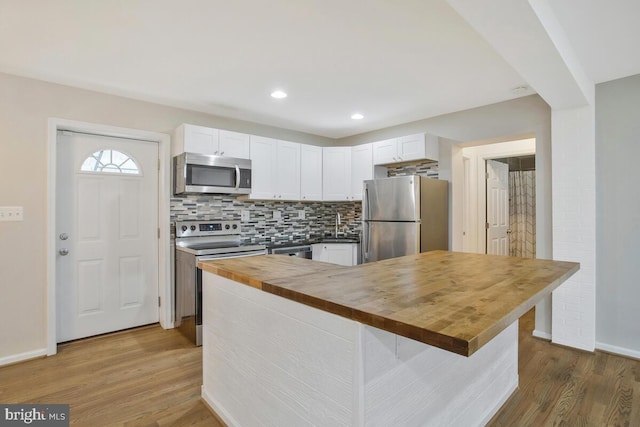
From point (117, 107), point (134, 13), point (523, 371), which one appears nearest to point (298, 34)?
point (134, 13)

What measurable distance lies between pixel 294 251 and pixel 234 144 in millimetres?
1436

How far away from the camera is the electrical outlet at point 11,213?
270 centimetres

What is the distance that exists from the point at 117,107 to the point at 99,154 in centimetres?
50

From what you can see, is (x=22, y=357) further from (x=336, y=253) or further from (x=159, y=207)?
(x=336, y=253)

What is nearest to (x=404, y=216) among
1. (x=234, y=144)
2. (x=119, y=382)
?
(x=234, y=144)

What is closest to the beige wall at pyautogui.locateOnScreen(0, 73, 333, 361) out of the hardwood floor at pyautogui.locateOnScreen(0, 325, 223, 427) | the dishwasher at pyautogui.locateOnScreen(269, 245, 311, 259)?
the hardwood floor at pyautogui.locateOnScreen(0, 325, 223, 427)

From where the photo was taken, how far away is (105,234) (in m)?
3.32

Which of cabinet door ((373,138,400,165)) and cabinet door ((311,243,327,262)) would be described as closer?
cabinet door ((373,138,400,165))

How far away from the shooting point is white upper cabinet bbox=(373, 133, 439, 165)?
12.4ft

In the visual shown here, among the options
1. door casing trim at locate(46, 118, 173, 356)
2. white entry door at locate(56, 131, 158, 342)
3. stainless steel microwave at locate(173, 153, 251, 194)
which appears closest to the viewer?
door casing trim at locate(46, 118, 173, 356)

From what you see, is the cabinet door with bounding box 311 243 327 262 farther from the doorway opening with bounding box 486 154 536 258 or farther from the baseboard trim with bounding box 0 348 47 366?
the doorway opening with bounding box 486 154 536 258

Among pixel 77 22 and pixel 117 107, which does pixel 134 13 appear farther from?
pixel 117 107

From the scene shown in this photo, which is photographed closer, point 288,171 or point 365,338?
point 365,338

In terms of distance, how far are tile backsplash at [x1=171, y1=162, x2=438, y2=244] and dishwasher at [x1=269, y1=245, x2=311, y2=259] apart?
478mm
